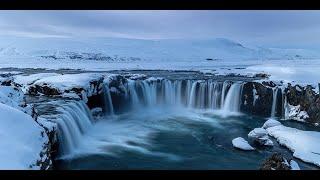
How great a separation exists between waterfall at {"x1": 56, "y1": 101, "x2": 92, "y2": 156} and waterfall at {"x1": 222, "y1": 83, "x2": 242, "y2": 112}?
7.07 meters

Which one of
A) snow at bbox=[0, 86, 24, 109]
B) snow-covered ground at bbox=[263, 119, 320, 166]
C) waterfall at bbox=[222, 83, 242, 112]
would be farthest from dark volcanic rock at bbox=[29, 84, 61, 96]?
waterfall at bbox=[222, 83, 242, 112]

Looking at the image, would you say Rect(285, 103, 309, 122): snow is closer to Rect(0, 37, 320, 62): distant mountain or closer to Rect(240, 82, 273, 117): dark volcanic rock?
Rect(240, 82, 273, 117): dark volcanic rock

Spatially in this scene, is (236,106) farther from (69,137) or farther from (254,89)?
(69,137)

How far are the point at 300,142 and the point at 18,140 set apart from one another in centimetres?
877

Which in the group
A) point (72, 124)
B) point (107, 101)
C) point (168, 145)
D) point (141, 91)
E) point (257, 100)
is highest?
point (141, 91)

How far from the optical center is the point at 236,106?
1745cm

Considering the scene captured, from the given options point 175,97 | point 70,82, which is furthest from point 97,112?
point 175,97

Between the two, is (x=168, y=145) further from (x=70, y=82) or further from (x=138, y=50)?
(x=138, y=50)

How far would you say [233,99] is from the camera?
58.0 feet

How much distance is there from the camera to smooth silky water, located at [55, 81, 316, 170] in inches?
376

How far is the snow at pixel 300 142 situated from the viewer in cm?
988

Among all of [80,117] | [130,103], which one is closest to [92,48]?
[130,103]
